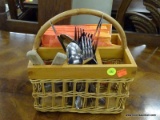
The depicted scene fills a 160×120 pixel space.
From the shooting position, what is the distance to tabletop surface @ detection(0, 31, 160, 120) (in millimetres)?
705

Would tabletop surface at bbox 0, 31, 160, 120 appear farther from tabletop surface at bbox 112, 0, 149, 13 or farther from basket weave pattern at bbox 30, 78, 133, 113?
tabletop surface at bbox 112, 0, 149, 13

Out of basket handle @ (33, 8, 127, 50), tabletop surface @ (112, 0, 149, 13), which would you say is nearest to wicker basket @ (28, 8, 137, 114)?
basket handle @ (33, 8, 127, 50)

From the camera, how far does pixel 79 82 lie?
677 mm

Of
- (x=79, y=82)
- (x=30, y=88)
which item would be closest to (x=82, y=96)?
(x=79, y=82)

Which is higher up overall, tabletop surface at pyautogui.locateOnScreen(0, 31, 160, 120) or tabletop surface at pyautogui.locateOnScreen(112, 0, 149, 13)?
tabletop surface at pyautogui.locateOnScreen(112, 0, 149, 13)

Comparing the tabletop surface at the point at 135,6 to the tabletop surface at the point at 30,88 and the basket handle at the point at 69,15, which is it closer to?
the tabletop surface at the point at 30,88

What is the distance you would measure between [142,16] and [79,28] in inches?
19.6

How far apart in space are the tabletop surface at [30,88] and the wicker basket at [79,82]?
0.09 feet

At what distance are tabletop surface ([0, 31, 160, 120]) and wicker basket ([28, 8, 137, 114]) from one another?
0.09 feet

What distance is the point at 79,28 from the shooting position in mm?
Answer: 821

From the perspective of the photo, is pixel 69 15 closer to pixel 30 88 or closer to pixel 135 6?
pixel 30 88

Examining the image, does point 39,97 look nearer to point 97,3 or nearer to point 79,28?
point 79,28

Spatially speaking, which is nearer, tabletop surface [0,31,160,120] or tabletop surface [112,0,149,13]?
tabletop surface [0,31,160,120]

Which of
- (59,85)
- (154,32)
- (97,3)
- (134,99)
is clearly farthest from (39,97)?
(154,32)
